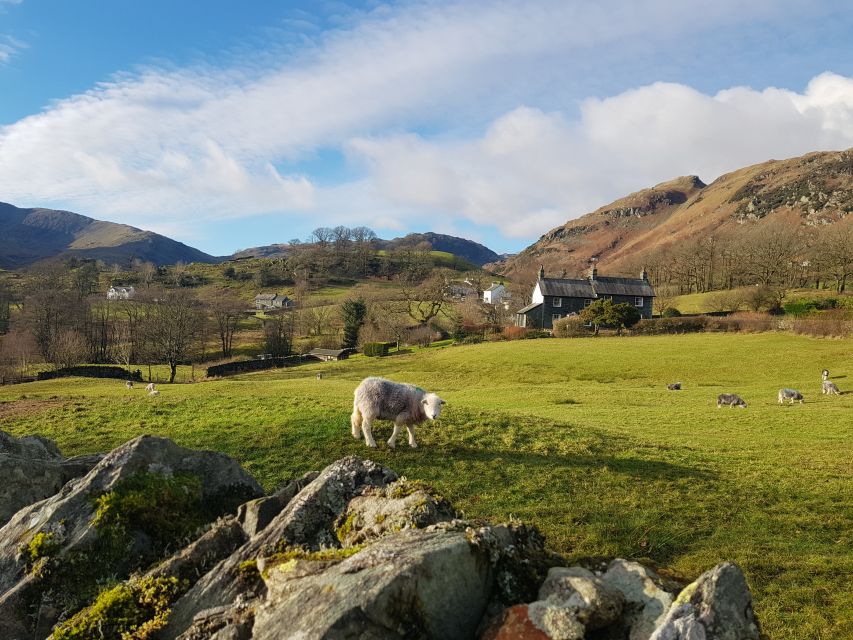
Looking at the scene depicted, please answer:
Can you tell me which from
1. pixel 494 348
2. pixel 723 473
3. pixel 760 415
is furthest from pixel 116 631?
pixel 494 348

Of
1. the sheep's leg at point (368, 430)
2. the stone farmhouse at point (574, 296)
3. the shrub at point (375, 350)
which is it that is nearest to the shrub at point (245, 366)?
the shrub at point (375, 350)

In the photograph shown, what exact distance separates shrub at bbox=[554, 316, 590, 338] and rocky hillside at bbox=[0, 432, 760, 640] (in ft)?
231

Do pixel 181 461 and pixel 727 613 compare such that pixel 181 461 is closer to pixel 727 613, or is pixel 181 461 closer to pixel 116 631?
pixel 116 631

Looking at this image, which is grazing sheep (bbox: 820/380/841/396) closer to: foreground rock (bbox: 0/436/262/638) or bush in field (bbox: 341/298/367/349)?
foreground rock (bbox: 0/436/262/638)

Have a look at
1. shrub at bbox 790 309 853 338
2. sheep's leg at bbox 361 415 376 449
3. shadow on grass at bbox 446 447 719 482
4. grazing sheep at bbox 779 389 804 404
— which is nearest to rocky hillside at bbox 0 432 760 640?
sheep's leg at bbox 361 415 376 449

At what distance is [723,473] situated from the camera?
15.4m

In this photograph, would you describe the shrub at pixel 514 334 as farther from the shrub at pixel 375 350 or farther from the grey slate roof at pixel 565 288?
the shrub at pixel 375 350

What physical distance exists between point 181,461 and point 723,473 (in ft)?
50.6

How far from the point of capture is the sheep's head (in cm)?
1498

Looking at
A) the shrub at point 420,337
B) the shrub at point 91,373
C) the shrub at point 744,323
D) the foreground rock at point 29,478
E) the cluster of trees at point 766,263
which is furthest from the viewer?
the cluster of trees at point 766,263

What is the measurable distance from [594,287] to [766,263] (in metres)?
38.0

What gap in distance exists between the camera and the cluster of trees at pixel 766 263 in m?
98.1

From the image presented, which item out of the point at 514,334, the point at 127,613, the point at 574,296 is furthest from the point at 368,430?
the point at 574,296

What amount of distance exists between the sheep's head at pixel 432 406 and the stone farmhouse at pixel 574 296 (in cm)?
7847
